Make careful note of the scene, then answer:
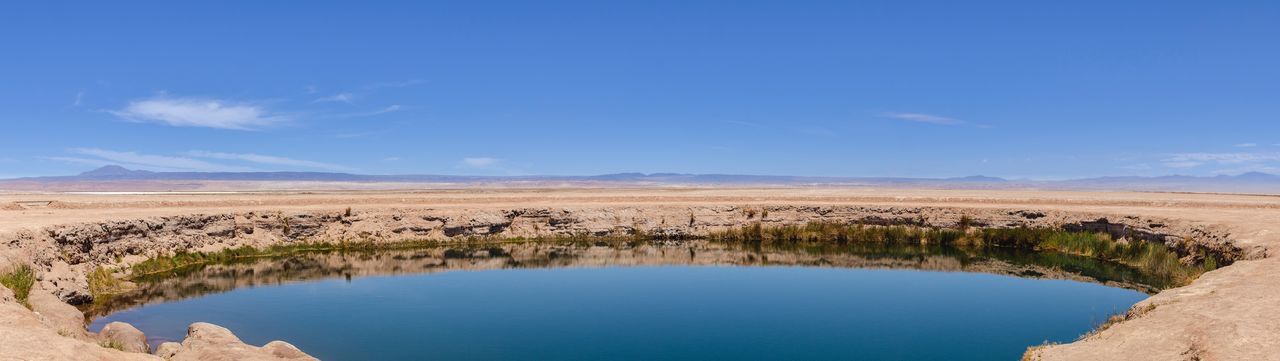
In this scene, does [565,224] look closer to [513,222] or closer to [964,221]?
[513,222]

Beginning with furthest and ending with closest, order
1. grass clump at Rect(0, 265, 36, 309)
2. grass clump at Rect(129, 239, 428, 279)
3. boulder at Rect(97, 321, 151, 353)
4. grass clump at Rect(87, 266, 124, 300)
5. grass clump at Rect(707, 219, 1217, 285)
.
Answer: grass clump at Rect(129, 239, 428, 279), grass clump at Rect(707, 219, 1217, 285), grass clump at Rect(87, 266, 124, 300), grass clump at Rect(0, 265, 36, 309), boulder at Rect(97, 321, 151, 353)

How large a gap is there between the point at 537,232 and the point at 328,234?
11.2 metres

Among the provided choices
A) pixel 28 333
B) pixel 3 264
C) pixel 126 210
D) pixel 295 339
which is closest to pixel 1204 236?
pixel 295 339

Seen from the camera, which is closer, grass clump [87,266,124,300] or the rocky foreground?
the rocky foreground

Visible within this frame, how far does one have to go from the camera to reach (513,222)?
44.9 m

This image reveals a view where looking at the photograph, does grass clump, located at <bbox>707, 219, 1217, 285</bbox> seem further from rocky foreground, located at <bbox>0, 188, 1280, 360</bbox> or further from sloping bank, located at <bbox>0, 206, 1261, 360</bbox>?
rocky foreground, located at <bbox>0, 188, 1280, 360</bbox>

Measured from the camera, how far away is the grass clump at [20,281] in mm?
18291

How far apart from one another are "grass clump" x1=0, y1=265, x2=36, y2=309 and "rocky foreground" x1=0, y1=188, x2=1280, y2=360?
1.07 ft

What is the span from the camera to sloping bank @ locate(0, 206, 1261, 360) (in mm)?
14656

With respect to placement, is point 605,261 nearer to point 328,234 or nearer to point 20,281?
point 328,234

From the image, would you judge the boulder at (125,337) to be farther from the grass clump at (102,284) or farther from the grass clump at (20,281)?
the grass clump at (102,284)

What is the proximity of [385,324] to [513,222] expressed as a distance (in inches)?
923

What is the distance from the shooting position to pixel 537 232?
44438mm

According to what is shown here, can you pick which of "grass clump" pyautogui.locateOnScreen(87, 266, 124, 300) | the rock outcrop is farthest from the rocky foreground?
"grass clump" pyautogui.locateOnScreen(87, 266, 124, 300)
